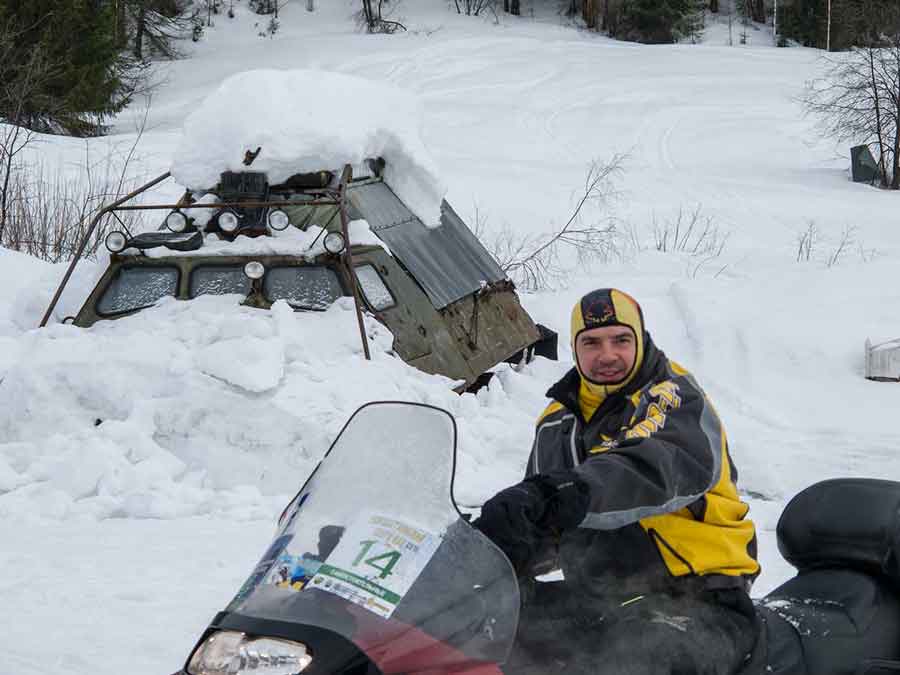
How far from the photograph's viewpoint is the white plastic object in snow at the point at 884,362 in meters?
11.1

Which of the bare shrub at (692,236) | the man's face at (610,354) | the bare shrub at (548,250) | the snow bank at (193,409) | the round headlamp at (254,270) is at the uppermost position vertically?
the man's face at (610,354)

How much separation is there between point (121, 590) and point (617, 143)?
27.4 meters

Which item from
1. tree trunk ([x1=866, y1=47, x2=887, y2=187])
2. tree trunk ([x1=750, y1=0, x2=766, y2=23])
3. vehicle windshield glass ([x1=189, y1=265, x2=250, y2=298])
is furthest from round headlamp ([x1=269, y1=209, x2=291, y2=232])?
tree trunk ([x1=750, y1=0, x2=766, y2=23])

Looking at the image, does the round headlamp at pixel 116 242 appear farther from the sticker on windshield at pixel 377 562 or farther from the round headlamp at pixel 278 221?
the sticker on windshield at pixel 377 562

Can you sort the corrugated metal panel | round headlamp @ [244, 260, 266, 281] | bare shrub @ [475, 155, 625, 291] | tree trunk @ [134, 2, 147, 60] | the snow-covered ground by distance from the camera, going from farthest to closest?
tree trunk @ [134, 2, 147, 60]
bare shrub @ [475, 155, 625, 291]
the corrugated metal panel
round headlamp @ [244, 260, 266, 281]
the snow-covered ground

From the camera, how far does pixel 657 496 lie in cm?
313

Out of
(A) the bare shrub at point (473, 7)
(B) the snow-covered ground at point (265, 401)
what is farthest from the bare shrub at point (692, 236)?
(A) the bare shrub at point (473, 7)

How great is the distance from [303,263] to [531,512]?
6.19 m

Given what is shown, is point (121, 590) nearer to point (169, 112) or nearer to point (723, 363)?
point (723, 363)

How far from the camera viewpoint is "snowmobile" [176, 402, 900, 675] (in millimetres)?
2422

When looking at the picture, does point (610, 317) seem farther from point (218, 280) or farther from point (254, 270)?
point (218, 280)

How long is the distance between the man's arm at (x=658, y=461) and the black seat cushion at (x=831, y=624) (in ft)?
1.51

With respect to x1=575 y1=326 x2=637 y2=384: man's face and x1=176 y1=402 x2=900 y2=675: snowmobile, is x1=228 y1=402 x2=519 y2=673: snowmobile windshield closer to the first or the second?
x1=176 y1=402 x2=900 y2=675: snowmobile

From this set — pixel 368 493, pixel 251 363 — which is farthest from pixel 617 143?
pixel 368 493
